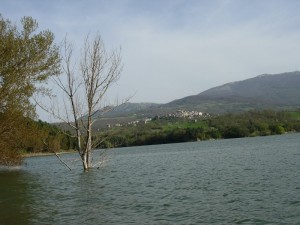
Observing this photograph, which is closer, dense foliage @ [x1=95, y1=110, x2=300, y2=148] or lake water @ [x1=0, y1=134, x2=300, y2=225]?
lake water @ [x1=0, y1=134, x2=300, y2=225]

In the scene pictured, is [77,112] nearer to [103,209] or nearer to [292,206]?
[103,209]

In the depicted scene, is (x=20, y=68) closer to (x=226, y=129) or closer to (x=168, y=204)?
(x=168, y=204)

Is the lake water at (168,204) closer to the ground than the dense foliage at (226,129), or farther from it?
closer to the ground

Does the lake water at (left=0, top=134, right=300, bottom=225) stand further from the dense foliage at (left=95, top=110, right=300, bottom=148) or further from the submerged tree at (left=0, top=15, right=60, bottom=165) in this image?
the dense foliage at (left=95, top=110, right=300, bottom=148)

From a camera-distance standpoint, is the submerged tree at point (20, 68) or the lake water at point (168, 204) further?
the submerged tree at point (20, 68)

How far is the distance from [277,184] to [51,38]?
2015 centimetres

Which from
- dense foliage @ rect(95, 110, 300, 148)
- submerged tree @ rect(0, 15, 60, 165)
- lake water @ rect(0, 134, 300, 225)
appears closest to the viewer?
lake water @ rect(0, 134, 300, 225)

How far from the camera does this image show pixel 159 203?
59.4 feet

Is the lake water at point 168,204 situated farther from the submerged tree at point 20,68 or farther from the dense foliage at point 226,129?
the dense foliage at point 226,129

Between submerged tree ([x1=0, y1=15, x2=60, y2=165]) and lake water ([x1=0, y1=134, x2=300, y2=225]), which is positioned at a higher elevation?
submerged tree ([x1=0, y1=15, x2=60, y2=165])

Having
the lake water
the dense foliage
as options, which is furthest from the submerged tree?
the dense foliage

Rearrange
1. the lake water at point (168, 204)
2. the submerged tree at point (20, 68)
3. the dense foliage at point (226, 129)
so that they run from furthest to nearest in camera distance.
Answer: the dense foliage at point (226, 129), the submerged tree at point (20, 68), the lake water at point (168, 204)

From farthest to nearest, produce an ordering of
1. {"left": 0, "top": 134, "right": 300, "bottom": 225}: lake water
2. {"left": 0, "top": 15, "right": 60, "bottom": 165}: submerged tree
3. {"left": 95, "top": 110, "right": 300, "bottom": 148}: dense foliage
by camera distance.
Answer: {"left": 95, "top": 110, "right": 300, "bottom": 148}: dense foliage → {"left": 0, "top": 15, "right": 60, "bottom": 165}: submerged tree → {"left": 0, "top": 134, "right": 300, "bottom": 225}: lake water

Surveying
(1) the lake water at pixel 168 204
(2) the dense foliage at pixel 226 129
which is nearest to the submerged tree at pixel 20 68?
(1) the lake water at pixel 168 204
